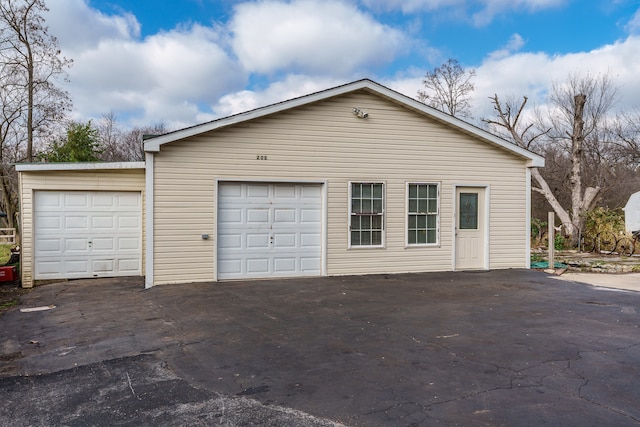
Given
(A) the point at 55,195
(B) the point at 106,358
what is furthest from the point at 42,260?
(B) the point at 106,358

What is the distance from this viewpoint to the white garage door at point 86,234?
9.80 meters

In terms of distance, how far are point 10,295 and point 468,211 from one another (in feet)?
34.4

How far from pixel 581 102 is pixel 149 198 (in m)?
20.0

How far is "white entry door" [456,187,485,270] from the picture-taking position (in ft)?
36.3

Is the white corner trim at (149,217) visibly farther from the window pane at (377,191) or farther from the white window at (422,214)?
the white window at (422,214)

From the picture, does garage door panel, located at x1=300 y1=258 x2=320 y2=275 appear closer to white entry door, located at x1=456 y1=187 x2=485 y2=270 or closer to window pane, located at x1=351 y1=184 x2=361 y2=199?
window pane, located at x1=351 y1=184 x2=361 y2=199

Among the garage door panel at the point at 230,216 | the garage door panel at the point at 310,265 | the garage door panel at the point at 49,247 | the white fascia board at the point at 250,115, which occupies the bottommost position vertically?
the garage door panel at the point at 310,265

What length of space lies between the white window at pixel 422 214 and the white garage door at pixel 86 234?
6608 millimetres

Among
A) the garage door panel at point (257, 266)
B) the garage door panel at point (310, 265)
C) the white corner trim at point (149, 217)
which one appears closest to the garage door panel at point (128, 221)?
the white corner trim at point (149, 217)

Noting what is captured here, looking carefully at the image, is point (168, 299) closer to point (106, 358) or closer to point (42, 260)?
point (106, 358)

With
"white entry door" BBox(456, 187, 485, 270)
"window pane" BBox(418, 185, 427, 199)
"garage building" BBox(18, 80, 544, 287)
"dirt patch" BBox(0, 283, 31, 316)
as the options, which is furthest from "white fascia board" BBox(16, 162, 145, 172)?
"white entry door" BBox(456, 187, 485, 270)

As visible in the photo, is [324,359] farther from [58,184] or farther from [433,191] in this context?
[58,184]

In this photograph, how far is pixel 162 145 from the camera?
9000 millimetres

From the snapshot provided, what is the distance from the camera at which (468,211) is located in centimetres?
1113
